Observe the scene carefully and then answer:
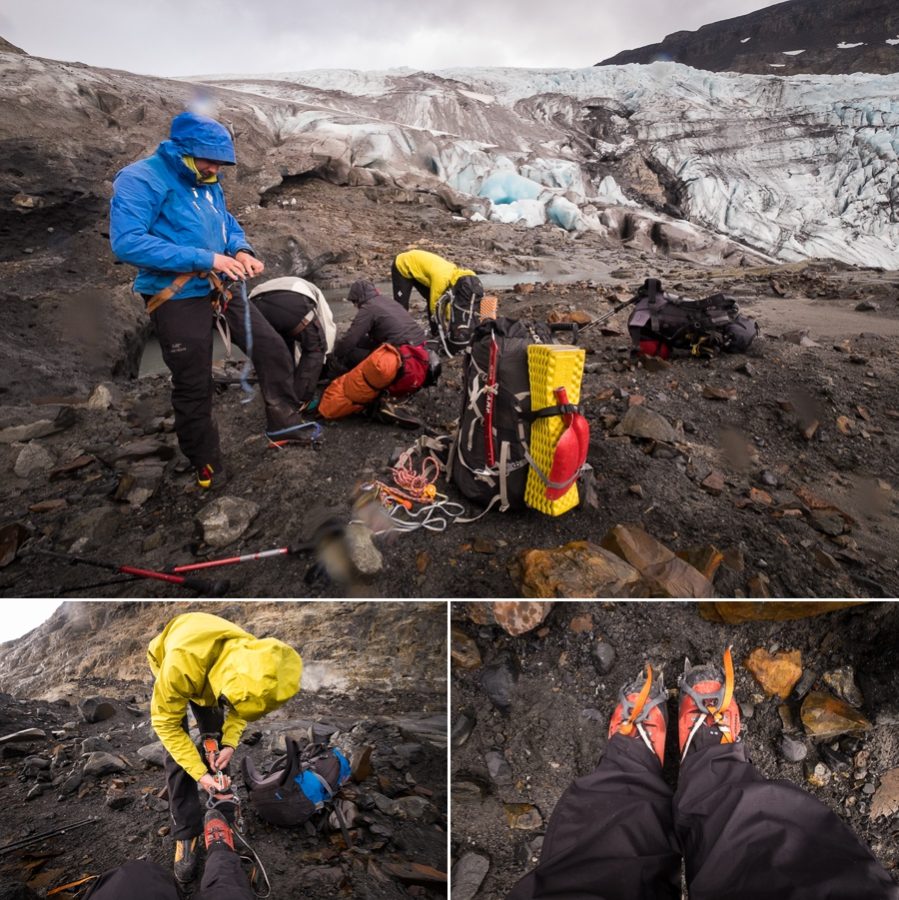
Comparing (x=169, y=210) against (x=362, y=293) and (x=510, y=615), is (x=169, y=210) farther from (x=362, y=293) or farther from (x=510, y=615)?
(x=510, y=615)

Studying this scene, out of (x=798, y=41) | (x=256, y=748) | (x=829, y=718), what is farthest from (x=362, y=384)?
(x=798, y=41)

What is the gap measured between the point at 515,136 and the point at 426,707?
28.8 metres

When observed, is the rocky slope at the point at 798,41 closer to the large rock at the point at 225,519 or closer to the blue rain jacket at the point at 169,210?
the blue rain jacket at the point at 169,210

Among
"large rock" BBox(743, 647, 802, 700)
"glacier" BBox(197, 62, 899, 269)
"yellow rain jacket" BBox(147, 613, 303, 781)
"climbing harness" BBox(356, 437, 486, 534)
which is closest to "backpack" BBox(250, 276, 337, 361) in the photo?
"climbing harness" BBox(356, 437, 486, 534)

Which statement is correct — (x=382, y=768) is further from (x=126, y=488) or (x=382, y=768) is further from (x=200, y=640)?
(x=126, y=488)

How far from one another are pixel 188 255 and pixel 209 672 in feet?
6.03

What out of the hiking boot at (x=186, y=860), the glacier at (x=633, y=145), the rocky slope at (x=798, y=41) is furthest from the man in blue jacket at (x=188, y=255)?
the rocky slope at (x=798, y=41)

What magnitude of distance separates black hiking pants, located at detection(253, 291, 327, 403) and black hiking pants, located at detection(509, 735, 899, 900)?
290 cm

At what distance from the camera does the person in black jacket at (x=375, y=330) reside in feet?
12.5

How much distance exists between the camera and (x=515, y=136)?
25734mm

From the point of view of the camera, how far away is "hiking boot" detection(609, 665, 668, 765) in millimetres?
1870

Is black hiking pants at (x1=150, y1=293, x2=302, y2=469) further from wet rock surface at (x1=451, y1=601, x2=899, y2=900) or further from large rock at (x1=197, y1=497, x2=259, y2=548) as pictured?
wet rock surface at (x1=451, y1=601, x2=899, y2=900)

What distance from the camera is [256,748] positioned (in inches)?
100.0

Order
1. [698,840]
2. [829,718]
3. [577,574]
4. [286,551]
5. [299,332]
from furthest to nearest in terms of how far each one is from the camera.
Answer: [299,332], [286,551], [577,574], [829,718], [698,840]
